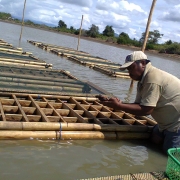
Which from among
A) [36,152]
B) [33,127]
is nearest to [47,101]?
[33,127]

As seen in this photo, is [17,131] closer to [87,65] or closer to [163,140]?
[163,140]

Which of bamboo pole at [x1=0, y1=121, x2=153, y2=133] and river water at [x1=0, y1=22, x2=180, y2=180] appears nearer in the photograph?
river water at [x1=0, y1=22, x2=180, y2=180]

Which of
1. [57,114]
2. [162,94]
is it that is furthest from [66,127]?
[162,94]

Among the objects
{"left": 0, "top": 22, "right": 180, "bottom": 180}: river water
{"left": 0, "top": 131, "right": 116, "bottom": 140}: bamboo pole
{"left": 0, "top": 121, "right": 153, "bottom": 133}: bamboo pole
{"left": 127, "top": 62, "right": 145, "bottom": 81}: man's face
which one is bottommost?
{"left": 0, "top": 22, "right": 180, "bottom": 180}: river water

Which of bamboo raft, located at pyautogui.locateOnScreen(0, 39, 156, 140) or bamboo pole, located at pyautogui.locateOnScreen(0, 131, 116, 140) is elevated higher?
bamboo raft, located at pyautogui.locateOnScreen(0, 39, 156, 140)

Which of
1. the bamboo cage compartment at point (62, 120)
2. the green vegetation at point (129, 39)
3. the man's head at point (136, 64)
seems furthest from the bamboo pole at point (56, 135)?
the green vegetation at point (129, 39)

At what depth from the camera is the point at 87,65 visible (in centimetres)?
1642

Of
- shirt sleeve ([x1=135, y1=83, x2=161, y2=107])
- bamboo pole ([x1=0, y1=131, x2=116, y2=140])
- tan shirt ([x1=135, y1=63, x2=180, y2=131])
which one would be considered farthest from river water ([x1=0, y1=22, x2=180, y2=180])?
shirt sleeve ([x1=135, y1=83, x2=161, y2=107])

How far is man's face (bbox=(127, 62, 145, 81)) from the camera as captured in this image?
4.12 metres

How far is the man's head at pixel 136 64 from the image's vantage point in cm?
408

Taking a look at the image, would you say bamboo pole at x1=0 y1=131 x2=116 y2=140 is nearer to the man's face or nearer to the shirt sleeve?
the shirt sleeve

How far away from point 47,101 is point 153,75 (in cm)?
241

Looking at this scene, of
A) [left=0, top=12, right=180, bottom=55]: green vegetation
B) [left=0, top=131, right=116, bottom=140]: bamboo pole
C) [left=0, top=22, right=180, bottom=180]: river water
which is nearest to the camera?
[left=0, top=22, right=180, bottom=180]: river water

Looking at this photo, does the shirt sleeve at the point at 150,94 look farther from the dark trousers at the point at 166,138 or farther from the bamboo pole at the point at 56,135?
the bamboo pole at the point at 56,135
